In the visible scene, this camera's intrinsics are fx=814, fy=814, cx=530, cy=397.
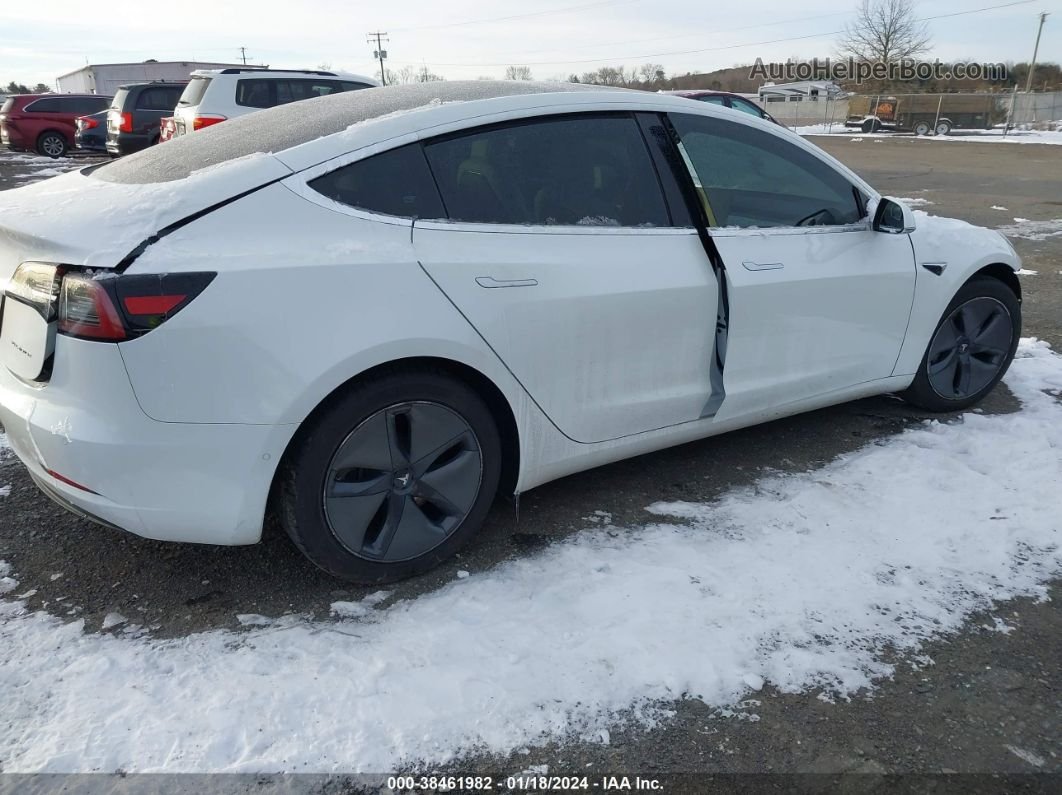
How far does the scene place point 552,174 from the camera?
9.55 ft

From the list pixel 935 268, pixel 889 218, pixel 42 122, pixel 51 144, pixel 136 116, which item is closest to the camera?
pixel 889 218

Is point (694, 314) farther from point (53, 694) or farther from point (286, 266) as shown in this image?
point (53, 694)

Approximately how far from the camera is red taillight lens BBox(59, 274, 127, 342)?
7.06ft

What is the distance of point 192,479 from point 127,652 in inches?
21.5

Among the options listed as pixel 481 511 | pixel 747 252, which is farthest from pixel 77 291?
pixel 747 252

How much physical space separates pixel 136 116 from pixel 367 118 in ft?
49.4

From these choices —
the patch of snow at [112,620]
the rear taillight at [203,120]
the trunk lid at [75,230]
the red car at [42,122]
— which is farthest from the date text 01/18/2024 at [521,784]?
the red car at [42,122]

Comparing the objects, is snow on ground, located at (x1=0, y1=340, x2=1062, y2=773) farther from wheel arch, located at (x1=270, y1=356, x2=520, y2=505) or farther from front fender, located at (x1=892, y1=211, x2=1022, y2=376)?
front fender, located at (x1=892, y1=211, x2=1022, y2=376)

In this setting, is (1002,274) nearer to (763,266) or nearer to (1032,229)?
(763,266)

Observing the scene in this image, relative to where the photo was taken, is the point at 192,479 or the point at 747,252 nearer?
the point at 192,479

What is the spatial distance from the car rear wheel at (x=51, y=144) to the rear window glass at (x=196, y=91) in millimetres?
12596

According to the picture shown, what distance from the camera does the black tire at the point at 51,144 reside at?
2130 centimetres

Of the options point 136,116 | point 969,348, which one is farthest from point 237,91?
point 969,348

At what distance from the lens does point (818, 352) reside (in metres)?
3.58
